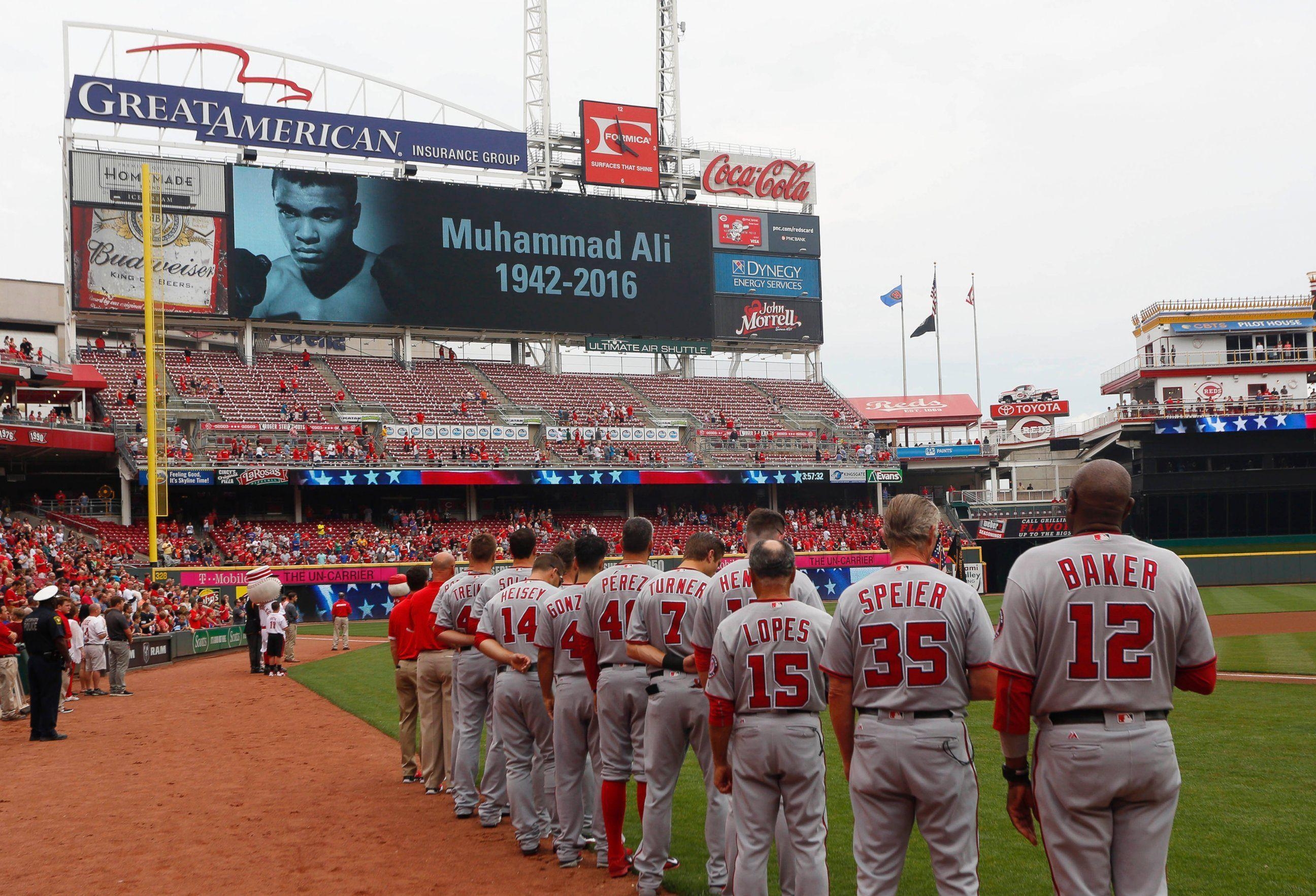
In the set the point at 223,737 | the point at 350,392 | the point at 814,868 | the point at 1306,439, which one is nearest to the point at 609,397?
the point at 350,392

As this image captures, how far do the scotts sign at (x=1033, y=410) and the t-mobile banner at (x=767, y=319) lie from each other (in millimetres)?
11853

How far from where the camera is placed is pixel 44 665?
12805 millimetres

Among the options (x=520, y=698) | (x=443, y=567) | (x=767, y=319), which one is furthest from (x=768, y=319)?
(x=520, y=698)

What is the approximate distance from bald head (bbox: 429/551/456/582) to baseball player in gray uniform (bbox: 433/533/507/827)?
0.52 metres

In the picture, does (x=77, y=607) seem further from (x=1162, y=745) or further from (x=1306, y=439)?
(x=1306, y=439)

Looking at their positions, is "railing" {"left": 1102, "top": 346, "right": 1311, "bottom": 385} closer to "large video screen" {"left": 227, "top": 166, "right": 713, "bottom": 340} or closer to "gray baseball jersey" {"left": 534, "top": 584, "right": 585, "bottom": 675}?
"large video screen" {"left": 227, "top": 166, "right": 713, "bottom": 340}

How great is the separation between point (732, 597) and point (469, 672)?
3376 mm

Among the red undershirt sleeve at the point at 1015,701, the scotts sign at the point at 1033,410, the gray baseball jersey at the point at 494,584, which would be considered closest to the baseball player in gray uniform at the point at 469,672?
the gray baseball jersey at the point at 494,584

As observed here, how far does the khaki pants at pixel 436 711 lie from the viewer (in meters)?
9.09

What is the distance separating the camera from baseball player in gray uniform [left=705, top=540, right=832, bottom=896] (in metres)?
5.09

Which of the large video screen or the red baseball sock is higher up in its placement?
the large video screen

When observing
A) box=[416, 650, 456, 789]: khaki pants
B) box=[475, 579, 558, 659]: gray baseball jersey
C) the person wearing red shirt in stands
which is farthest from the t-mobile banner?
box=[475, 579, 558, 659]: gray baseball jersey

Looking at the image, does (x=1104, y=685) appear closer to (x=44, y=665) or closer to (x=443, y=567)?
(x=443, y=567)

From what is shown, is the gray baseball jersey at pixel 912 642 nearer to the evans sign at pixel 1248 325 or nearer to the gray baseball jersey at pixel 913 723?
the gray baseball jersey at pixel 913 723
